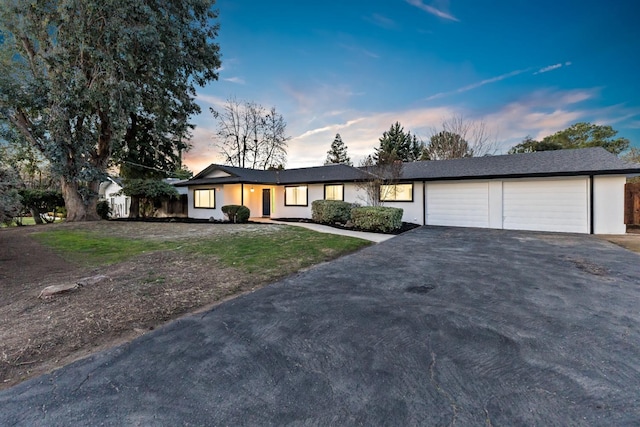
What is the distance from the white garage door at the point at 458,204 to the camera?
12977mm

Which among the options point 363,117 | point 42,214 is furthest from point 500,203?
point 42,214

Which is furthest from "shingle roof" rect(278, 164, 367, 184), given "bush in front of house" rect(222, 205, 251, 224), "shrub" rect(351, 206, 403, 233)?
"bush in front of house" rect(222, 205, 251, 224)

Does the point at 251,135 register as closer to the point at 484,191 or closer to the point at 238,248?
the point at 484,191

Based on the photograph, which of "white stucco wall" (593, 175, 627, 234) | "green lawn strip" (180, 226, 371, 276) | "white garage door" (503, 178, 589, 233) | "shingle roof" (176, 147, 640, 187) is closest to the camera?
"green lawn strip" (180, 226, 371, 276)

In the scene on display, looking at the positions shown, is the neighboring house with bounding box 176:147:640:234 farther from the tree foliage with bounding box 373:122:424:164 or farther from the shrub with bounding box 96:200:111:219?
the tree foliage with bounding box 373:122:424:164

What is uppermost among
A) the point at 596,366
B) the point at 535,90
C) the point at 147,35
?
the point at 147,35

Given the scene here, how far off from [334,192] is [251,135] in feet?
61.9

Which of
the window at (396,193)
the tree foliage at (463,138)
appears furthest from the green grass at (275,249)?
the tree foliage at (463,138)

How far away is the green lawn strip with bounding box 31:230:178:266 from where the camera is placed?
696 cm

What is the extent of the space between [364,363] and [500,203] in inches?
502

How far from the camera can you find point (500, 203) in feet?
41.4

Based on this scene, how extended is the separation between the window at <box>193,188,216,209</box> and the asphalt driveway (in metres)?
15.0

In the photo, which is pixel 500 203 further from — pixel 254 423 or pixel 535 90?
pixel 254 423

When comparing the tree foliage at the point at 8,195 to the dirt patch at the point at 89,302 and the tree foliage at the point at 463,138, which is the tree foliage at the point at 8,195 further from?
the tree foliage at the point at 463,138
